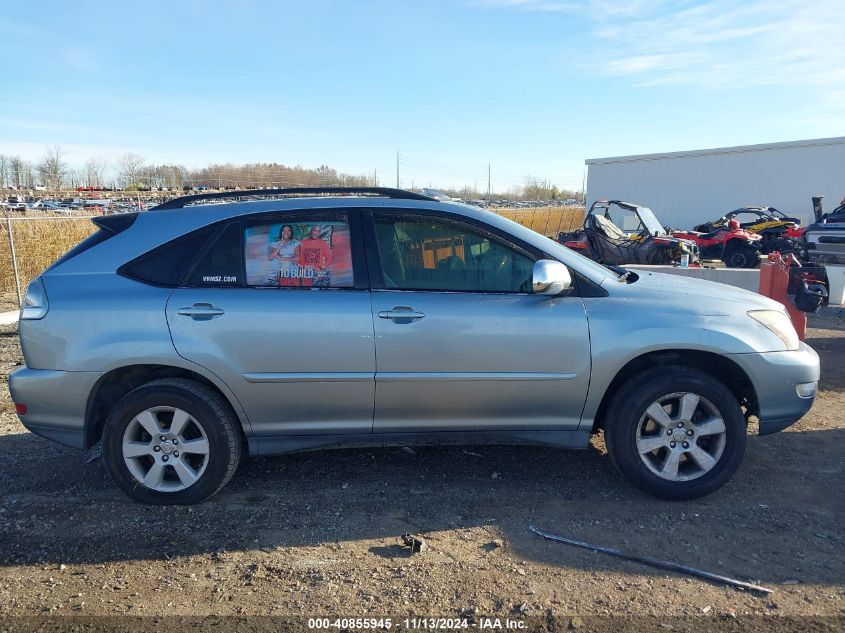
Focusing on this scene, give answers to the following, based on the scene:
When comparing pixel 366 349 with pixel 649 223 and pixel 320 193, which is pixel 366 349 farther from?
pixel 649 223

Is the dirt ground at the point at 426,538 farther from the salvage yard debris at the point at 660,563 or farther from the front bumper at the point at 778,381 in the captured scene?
the front bumper at the point at 778,381

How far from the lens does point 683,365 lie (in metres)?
3.90

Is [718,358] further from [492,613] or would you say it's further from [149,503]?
[149,503]

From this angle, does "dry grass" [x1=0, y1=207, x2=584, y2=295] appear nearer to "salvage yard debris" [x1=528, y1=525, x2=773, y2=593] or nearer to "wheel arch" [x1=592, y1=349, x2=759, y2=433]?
"wheel arch" [x1=592, y1=349, x2=759, y2=433]

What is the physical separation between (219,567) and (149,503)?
855mm

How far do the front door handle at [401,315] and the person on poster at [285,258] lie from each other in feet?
1.87

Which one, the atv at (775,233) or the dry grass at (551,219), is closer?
the atv at (775,233)

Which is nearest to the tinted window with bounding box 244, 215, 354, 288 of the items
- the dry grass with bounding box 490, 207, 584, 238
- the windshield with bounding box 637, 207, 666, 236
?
the windshield with bounding box 637, 207, 666, 236

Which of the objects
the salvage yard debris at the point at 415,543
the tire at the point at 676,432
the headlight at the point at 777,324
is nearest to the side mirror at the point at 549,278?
the tire at the point at 676,432

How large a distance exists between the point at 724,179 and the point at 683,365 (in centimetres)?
2516

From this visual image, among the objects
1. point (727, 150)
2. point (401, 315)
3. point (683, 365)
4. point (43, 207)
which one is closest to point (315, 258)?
point (401, 315)

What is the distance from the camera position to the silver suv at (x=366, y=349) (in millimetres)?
3637

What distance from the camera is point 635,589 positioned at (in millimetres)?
2943

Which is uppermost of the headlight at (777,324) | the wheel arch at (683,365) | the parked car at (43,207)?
the parked car at (43,207)
